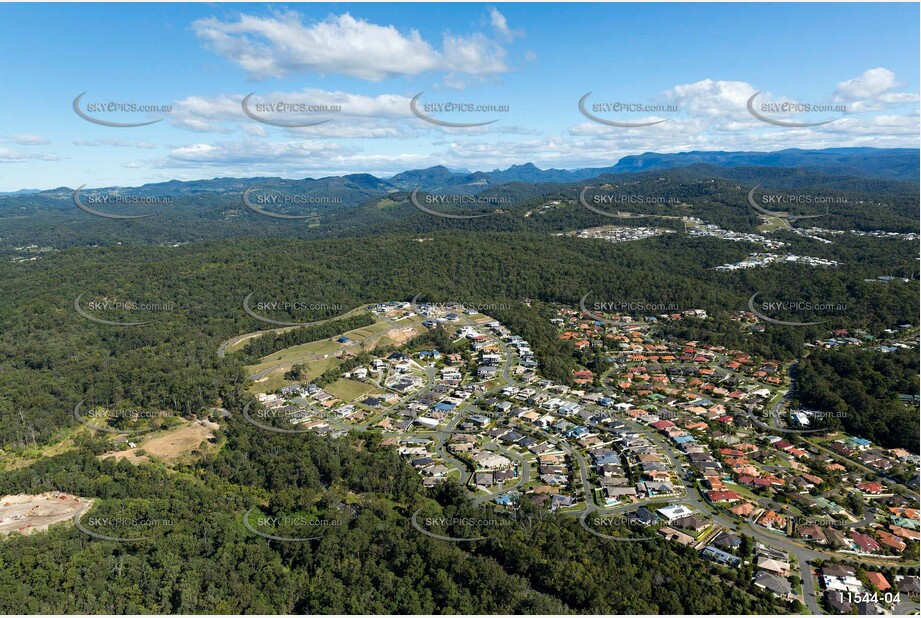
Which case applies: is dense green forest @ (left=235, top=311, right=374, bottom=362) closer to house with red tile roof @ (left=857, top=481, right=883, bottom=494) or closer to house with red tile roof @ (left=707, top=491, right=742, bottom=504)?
house with red tile roof @ (left=707, top=491, right=742, bottom=504)

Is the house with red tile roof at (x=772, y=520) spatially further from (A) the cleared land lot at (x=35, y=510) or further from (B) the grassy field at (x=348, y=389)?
(A) the cleared land lot at (x=35, y=510)

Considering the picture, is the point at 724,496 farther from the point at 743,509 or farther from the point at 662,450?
the point at 662,450

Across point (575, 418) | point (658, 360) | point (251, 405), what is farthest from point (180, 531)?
point (658, 360)

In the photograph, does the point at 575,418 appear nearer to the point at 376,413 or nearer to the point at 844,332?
the point at 376,413

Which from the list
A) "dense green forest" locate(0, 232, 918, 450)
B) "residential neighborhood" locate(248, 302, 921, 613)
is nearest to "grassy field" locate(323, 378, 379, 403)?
"residential neighborhood" locate(248, 302, 921, 613)

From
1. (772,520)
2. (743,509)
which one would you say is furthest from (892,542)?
(743,509)
